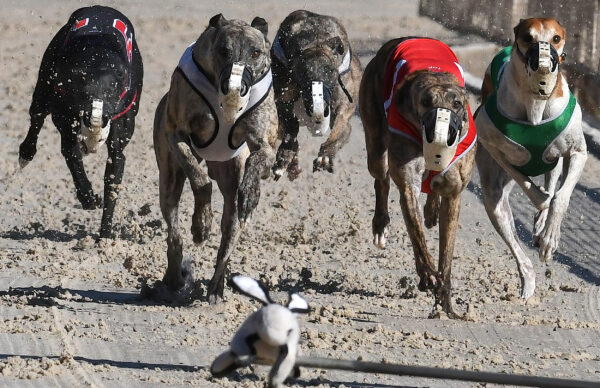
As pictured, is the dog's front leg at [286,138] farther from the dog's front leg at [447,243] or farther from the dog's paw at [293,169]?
the dog's front leg at [447,243]

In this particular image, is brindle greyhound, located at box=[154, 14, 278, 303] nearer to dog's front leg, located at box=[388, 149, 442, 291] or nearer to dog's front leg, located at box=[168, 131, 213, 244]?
dog's front leg, located at box=[168, 131, 213, 244]

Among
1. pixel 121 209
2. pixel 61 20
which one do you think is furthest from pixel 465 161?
pixel 61 20

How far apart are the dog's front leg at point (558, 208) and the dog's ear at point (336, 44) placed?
149 centimetres

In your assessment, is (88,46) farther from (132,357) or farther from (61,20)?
(61,20)

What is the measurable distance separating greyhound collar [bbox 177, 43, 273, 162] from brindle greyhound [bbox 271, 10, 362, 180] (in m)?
0.73

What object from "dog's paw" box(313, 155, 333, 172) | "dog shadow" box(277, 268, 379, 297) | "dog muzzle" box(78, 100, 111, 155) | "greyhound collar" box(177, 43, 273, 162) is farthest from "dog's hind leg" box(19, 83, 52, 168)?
"dog shadow" box(277, 268, 379, 297)

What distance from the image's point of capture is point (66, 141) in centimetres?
816

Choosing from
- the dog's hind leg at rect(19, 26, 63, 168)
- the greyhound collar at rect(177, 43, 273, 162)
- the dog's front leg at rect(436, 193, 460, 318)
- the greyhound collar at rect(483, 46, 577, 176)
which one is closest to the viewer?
the greyhound collar at rect(177, 43, 273, 162)

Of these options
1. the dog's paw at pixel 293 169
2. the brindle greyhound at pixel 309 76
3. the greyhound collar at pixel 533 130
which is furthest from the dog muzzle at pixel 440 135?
the dog's paw at pixel 293 169

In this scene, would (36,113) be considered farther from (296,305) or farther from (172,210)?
(296,305)

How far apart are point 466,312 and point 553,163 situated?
944mm

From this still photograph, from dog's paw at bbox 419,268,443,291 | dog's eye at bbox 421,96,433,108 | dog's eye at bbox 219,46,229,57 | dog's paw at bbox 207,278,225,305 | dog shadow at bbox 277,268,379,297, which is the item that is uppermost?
dog's eye at bbox 219,46,229,57

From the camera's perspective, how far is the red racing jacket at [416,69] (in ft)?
20.4

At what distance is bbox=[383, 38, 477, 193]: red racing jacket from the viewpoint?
20.4 ft
